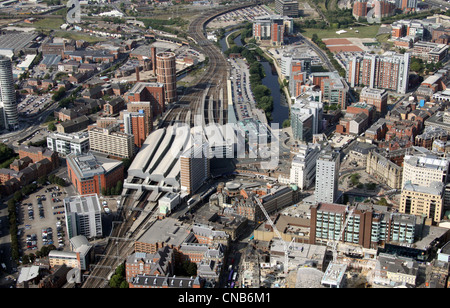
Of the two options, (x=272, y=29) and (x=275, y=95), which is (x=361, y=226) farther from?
(x=272, y=29)

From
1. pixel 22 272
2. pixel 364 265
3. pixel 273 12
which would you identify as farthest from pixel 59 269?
pixel 273 12

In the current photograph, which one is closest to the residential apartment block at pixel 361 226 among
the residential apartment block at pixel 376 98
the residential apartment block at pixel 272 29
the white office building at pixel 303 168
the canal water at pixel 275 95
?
the white office building at pixel 303 168

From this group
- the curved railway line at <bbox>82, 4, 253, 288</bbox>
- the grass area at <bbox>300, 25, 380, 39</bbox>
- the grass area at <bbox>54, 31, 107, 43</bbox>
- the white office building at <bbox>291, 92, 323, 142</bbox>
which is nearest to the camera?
the curved railway line at <bbox>82, 4, 253, 288</bbox>

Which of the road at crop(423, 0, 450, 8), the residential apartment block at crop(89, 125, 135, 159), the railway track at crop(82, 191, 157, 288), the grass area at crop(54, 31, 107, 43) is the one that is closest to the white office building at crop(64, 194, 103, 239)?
the railway track at crop(82, 191, 157, 288)

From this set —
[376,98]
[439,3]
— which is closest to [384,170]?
[376,98]

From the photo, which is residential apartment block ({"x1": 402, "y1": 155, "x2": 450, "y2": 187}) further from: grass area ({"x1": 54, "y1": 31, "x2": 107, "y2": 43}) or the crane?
grass area ({"x1": 54, "y1": 31, "x2": 107, "y2": 43})

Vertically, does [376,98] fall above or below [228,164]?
above
